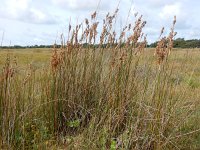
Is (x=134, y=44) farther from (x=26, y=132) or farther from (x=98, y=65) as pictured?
(x=26, y=132)

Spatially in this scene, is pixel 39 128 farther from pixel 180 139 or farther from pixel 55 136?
pixel 180 139

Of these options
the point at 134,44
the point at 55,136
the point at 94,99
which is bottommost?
the point at 55,136

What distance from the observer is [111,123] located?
11.0 feet

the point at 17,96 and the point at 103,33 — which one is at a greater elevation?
the point at 103,33

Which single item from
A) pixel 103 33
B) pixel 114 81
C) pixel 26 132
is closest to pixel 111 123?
pixel 114 81

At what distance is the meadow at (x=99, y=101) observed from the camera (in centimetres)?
313

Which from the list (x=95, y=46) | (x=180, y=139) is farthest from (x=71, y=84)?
(x=180, y=139)

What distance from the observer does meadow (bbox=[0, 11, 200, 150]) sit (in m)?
3.13

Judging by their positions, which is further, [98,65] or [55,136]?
[98,65]

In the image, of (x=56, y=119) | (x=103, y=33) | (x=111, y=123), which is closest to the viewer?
(x=111, y=123)

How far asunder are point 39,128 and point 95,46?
1.21 metres

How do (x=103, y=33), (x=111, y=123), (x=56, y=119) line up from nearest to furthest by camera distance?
(x=111, y=123) < (x=56, y=119) < (x=103, y=33)

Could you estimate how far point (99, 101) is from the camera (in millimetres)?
3615

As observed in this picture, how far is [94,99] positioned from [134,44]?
2.48ft
